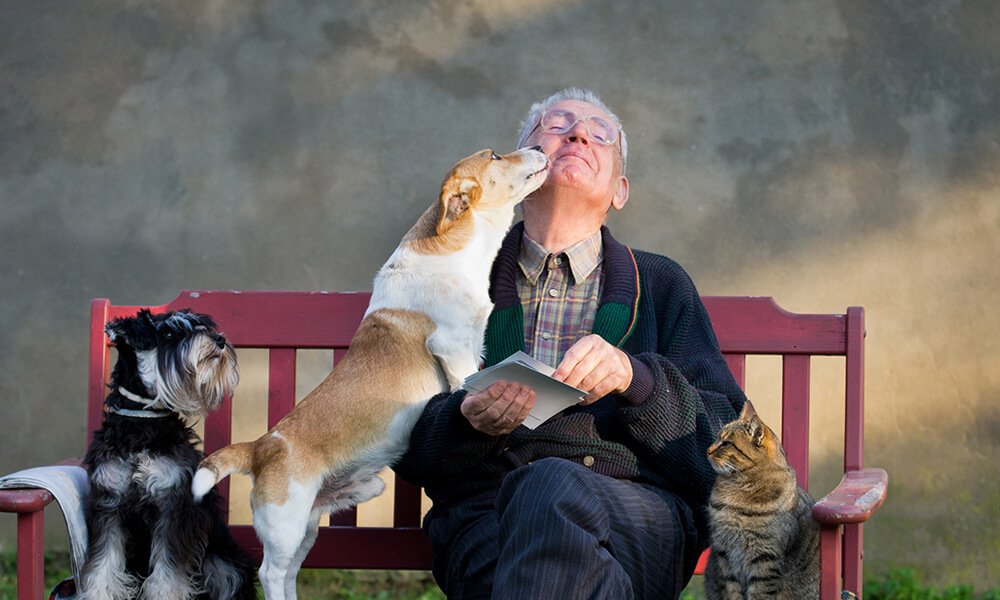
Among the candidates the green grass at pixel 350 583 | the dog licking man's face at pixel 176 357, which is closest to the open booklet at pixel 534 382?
the dog licking man's face at pixel 176 357

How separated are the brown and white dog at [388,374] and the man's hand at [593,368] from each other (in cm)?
61

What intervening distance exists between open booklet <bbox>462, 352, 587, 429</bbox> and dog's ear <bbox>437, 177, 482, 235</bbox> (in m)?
0.75

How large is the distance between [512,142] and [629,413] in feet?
7.56

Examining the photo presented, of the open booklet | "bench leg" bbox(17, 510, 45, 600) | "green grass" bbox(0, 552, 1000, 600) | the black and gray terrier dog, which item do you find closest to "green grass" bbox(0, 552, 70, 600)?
"green grass" bbox(0, 552, 1000, 600)

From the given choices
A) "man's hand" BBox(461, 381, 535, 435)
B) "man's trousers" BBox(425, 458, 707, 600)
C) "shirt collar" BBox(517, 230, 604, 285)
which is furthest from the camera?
"shirt collar" BBox(517, 230, 604, 285)

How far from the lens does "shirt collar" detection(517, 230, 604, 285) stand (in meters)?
3.88

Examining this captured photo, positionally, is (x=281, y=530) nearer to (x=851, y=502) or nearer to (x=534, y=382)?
(x=534, y=382)

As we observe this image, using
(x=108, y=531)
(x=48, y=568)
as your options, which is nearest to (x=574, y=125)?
(x=108, y=531)

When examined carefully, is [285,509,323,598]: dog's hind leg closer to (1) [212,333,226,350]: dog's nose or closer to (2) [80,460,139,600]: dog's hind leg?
(2) [80,460,139,600]: dog's hind leg

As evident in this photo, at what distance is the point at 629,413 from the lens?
3.31 meters

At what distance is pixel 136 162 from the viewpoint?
548 centimetres

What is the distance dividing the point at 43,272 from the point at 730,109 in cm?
298

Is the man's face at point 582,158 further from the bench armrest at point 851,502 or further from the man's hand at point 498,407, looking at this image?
the bench armrest at point 851,502

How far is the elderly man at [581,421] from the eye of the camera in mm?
2992
